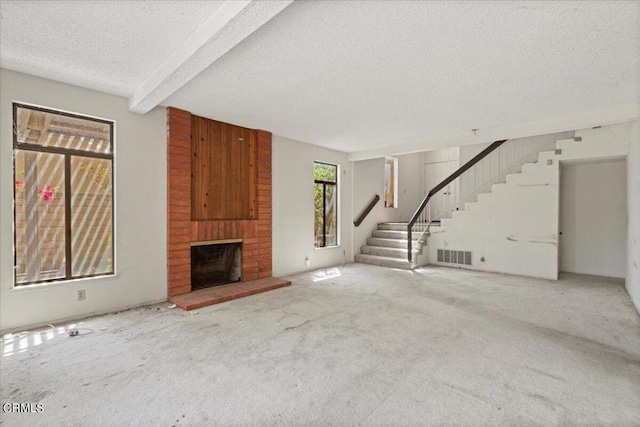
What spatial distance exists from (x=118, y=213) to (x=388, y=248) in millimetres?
5738

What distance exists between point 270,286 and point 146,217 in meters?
2.13

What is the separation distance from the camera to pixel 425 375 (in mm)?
2395

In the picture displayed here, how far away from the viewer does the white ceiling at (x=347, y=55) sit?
88.9 inches

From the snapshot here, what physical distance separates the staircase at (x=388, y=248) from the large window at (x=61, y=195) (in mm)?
5322

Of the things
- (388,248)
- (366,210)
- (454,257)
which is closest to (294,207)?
(366,210)

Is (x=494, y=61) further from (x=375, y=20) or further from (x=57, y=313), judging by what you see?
(x=57, y=313)

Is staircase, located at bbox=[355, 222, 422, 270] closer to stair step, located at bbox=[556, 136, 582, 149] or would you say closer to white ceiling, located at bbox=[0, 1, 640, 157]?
stair step, located at bbox=[556, 136, 582, 149]

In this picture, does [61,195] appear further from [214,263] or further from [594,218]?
[594,218]

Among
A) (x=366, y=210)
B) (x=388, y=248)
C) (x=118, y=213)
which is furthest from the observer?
(x=366, y=210)

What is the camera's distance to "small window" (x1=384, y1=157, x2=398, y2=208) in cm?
916

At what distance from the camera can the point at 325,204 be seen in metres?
7.13

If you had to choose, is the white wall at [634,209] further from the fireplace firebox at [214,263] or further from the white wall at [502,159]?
the fireplace firebox at [214,263]

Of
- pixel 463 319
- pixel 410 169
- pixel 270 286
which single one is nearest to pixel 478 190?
pixel 410 169

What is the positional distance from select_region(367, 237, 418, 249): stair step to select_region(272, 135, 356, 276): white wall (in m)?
1.38
